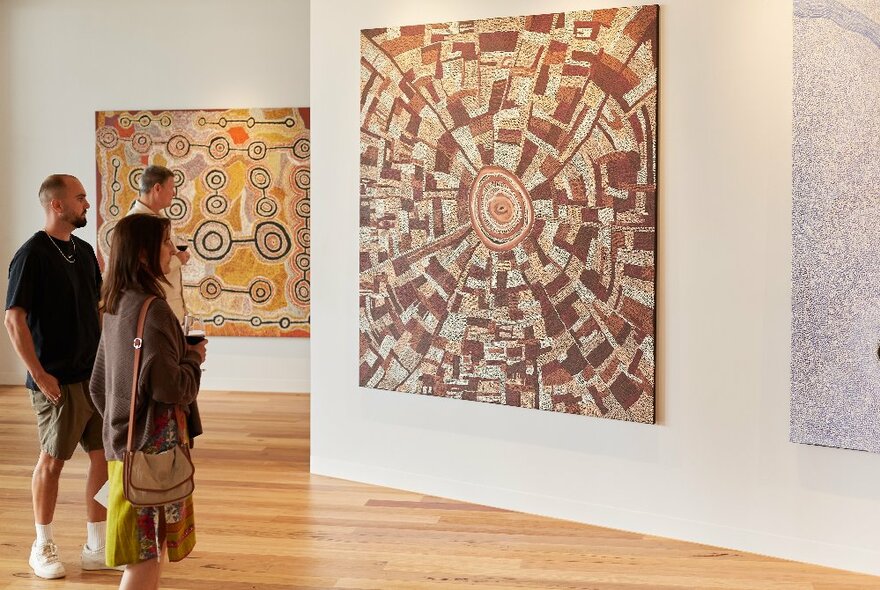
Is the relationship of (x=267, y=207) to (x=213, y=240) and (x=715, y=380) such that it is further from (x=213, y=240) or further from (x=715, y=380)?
(x=715, y=380)

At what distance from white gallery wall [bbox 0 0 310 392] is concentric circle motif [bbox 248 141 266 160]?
1.06ft

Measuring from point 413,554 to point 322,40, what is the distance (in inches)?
114

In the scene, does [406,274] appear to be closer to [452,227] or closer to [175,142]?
[452,227]

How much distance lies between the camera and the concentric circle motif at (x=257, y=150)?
28.9 feet

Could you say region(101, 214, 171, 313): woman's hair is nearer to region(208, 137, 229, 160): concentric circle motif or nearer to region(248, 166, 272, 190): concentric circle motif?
region(248, 166, 272, 190): concentric circle motif

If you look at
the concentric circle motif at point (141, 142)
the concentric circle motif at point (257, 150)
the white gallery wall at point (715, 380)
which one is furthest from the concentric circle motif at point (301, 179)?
the white gallery wall at point (715, 380)

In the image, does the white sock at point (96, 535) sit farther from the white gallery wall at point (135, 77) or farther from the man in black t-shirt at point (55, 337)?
the white gallery wall at point (135, 77)

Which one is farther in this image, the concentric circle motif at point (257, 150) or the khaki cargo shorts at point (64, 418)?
the concentric circle motif at point (257, 150)

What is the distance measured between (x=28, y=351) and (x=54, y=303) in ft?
0.70

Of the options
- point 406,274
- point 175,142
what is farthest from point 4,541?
point 175,142

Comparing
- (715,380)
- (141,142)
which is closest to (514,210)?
(715,380)

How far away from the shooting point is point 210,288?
29.3 feet

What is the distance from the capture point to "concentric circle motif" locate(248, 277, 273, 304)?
29.1 feet

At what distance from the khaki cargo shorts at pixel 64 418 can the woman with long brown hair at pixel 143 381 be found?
0.91m
